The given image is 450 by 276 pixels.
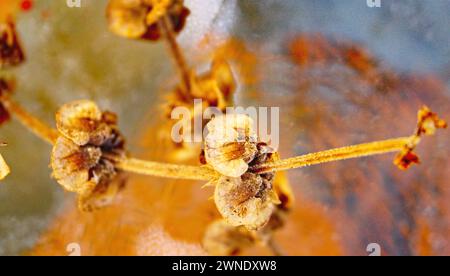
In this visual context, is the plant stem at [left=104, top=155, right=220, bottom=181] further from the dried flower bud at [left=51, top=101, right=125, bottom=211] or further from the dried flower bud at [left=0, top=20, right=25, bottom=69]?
the dried flower bud at [left=0, top=20, right=25, bottom=69]

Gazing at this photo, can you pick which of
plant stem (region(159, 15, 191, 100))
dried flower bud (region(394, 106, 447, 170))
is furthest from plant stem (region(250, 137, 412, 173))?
plant stem (region(159, 15, 191, 100))

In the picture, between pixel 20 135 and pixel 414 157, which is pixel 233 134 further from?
pixel 20 135

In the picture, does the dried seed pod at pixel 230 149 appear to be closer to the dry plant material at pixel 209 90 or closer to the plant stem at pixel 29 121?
the dry plant material at pixel 209 90

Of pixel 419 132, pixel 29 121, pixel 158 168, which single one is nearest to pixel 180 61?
pixel 158 168

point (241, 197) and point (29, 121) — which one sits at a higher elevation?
point (29, 121)

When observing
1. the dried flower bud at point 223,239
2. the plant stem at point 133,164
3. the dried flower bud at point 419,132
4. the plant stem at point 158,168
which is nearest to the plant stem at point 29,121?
the plant stem at point 133,164

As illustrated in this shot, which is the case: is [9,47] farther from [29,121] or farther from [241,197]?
[241,197]
